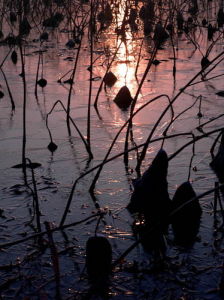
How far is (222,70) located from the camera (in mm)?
5477

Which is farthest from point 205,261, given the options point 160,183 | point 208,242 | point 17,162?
point 17,162

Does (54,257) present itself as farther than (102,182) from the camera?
No

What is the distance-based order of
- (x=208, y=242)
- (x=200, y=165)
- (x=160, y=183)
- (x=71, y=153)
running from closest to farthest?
(x=208, y=242) → (x=160, y=183) → (x=200, y=165) → (x=71, y=153)

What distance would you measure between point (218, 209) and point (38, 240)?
0.77m

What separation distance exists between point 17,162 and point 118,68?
280cm

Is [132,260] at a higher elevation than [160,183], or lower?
lower

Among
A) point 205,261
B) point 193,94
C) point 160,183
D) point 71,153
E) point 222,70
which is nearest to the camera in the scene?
point 205,261

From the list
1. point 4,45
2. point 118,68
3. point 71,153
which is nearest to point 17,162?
point 71,153

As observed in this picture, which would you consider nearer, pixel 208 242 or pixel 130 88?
pixel 208 242

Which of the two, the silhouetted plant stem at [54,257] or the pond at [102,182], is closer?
the silhouetted plant stem at [54,257]

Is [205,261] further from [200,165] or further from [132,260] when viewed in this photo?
[200,165]

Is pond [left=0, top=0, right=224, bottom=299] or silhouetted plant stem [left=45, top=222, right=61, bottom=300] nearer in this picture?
silhouetted plant stem [left=45, top=222, right=61, bottom=300]

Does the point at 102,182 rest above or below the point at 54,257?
below

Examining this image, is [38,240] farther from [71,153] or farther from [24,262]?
[71,153]
